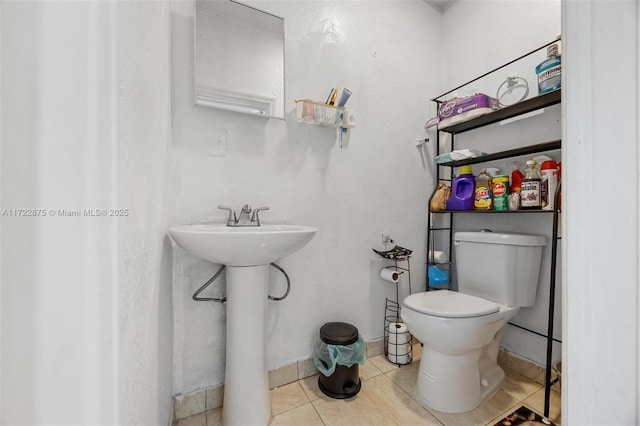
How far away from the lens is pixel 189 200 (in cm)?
118

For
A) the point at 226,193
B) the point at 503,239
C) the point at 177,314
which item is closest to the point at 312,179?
the point at 226,193

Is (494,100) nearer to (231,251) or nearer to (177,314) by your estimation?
(231,251)

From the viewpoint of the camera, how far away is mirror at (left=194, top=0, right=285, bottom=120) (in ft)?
3.95

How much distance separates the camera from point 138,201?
20.3 inches

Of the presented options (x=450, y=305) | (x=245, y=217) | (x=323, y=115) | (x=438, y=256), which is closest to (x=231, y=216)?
(x=245, y=217)

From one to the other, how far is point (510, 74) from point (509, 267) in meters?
1.08

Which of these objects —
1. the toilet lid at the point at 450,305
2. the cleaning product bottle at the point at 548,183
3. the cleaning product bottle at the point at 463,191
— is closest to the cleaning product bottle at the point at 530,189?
the cleaning product bottle at the point at 548,183

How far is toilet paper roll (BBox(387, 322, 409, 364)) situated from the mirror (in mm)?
1311

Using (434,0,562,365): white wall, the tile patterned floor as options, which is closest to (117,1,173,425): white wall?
the tile patterned floor

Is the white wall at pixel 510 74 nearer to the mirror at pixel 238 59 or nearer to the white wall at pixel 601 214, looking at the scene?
the white wall at pixel 601 214

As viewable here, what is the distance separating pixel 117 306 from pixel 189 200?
3.00 feet

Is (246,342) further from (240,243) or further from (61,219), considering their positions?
(61,219)

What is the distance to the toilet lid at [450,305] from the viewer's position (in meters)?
1.14

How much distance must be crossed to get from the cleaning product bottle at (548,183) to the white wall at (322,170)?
63cm
